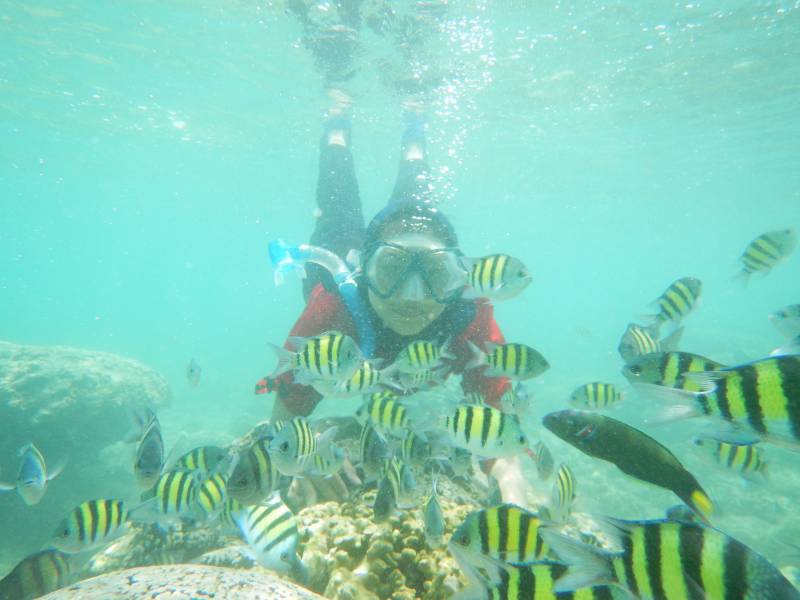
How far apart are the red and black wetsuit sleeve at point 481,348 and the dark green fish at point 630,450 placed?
13.3 feet

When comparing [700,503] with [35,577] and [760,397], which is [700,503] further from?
[35,577]

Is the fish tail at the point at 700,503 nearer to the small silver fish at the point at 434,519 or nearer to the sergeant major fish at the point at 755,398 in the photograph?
the sergeant major fish at the point at 755,398

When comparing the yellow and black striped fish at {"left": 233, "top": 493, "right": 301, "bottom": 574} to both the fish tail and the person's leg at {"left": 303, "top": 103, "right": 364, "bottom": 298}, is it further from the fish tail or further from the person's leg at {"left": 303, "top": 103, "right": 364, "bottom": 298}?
the person's leg at {"left": 303, "top": 103, "right": 364, "bottom": 298}

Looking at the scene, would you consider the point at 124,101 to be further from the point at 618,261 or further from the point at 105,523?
the point at 618,261

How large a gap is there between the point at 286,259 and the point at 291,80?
18665mm

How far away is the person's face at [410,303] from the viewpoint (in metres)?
5.21

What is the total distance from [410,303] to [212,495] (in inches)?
115

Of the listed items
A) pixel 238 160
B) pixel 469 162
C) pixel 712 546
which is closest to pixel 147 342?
pixel 238 160

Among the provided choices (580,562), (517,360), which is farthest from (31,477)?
(580,562)

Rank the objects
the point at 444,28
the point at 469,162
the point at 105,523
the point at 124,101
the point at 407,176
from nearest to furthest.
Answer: the point at 105,523 → the point at 407,176 → the point at 444,28 → the point at 124,101 → the point at 469,162

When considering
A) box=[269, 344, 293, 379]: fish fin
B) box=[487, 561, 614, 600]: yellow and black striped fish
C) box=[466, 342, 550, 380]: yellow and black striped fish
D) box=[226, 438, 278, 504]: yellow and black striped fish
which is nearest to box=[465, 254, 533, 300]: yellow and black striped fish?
box=[466, 342, 550, 380]: yellow and black striped fish

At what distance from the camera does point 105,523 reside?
10.4 ft

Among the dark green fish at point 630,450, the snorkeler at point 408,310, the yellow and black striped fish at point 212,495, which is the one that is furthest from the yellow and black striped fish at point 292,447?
the dark green fish at point 630,450

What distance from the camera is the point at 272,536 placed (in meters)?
2.74
